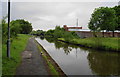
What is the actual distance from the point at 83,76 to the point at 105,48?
15995 mm

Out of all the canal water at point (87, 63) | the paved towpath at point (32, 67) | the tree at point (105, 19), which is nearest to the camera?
the paved towpath at point (32, 67)

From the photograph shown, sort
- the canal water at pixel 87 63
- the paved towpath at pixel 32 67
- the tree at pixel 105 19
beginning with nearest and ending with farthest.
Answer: the paved towpath at pixel 32 67 → the canal water at pixel 87 63 → the tree at pixel 105 19

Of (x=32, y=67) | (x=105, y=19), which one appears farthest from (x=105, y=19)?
(x=32, y=67)

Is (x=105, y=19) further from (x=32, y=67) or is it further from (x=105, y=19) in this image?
(x=32, y=67)

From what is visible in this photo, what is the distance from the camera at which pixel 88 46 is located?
28.0 metres

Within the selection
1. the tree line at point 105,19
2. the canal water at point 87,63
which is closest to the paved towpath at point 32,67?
the canal water at point 87,63

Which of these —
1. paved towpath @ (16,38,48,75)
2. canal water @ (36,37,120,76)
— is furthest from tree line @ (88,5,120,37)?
paved towpath @ (16,38,48,75)

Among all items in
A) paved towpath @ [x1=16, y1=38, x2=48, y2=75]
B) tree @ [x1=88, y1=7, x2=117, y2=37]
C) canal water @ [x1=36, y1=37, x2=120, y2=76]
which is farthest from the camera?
tree @ [x1=88, y1=7, x2=117, y2=37]

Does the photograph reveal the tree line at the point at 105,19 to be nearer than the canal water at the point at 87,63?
No

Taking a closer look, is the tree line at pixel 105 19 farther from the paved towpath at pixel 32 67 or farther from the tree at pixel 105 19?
the paved towpath at pixel 32 67

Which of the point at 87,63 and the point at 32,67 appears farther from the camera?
the point at 87,63

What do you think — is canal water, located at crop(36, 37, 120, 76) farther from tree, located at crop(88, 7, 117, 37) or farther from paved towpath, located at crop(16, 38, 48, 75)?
tree, located at crop(88, 7, 117, 37)

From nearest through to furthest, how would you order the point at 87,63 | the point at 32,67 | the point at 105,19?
1. the point at 32,67
2. the point at 87,63
3. the point at 105,19

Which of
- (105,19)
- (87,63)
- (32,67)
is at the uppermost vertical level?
(105,19)
